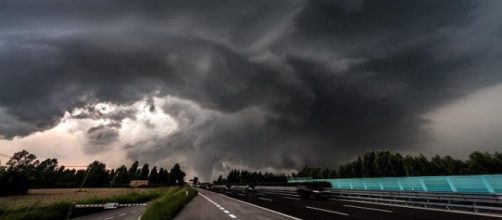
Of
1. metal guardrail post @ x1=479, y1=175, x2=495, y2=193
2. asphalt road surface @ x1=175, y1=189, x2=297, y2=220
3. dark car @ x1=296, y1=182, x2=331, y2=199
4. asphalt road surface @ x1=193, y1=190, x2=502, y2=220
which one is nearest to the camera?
asphalt road surface @ x1=193, y1=190, x2=502, y2=220

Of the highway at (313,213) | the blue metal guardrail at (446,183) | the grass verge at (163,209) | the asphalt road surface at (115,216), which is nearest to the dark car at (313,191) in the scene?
the blue metal guardrail at (446,183)

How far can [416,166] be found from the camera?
101m

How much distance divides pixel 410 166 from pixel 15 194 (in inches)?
4427

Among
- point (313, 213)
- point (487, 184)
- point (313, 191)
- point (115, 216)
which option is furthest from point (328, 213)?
point (115, 216)

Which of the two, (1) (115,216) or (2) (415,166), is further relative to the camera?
(2) (415,166)

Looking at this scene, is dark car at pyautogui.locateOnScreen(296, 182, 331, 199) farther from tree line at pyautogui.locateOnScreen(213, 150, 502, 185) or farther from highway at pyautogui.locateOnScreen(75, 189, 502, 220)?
tree line at pyautogui.locateOnScreen(213, 150, 502, 185)

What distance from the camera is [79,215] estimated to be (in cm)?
2678

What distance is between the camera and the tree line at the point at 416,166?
71250 millimetres

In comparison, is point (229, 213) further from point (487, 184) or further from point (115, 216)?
point (487, 184)

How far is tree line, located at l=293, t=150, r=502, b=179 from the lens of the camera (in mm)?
71250

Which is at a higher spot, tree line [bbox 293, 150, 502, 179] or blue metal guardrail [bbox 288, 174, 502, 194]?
tree line [bbox 293, 150, 502, 179]

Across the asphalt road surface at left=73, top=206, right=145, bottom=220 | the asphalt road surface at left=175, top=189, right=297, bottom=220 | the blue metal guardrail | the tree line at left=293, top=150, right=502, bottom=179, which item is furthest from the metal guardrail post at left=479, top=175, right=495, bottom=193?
the tree line at left=293, top=150, right=502, bottom=179

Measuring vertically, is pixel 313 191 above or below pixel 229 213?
above

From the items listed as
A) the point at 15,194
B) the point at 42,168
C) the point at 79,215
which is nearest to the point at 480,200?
the point at 79,215
